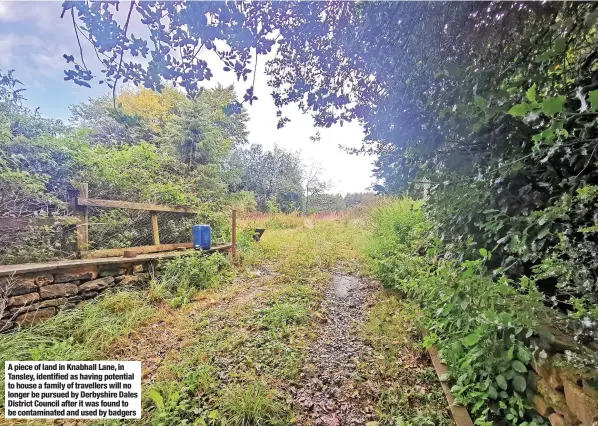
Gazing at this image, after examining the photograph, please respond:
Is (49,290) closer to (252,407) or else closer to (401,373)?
(252,407)

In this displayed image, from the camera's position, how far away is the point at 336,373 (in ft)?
5.73

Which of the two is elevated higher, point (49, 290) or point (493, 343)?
point (493, 343)

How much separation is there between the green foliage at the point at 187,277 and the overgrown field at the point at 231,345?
0.01 metres

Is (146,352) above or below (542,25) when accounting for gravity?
below

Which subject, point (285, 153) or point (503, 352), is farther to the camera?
point (285, 153)

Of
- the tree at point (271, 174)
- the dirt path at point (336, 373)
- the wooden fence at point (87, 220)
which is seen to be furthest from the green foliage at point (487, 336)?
the tree at point (271, 174)

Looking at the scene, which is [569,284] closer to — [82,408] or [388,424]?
[388,424]

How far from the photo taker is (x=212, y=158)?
5.73 meters

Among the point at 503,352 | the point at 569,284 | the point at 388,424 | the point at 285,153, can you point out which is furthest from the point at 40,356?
the point at 285,153

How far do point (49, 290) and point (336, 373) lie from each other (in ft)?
8.42

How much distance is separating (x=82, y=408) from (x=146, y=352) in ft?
2.11

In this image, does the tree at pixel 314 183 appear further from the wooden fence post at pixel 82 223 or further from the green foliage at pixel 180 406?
the green foliage at pixel 180 406

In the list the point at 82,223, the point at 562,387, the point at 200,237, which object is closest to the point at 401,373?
the point at 562,387

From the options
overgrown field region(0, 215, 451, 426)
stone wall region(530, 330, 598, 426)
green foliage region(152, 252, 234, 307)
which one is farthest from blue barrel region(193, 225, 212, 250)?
stone wall region(530, 330, 598, 426)
